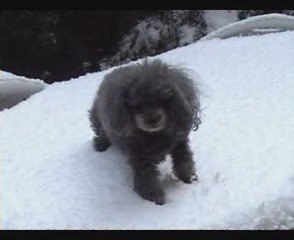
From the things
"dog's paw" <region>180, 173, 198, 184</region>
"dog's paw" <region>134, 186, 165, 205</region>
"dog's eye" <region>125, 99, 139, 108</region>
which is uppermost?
"dog's eye" <region>125, 99, 139, 108</region>

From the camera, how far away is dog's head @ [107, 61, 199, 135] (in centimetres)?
263

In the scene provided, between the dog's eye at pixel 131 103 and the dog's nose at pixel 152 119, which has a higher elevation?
the dog's eye at pixel 131 103

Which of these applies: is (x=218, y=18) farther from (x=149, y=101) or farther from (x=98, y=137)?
(x=149, y=101)

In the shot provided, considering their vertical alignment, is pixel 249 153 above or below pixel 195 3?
above

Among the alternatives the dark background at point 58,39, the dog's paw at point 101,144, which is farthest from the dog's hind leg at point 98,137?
the dark background at point 58,39

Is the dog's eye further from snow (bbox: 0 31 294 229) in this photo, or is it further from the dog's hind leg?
the dog's hind leg

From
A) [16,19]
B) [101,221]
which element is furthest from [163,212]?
[16,19]

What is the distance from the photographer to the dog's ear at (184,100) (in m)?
2.73

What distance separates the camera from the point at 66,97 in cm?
464

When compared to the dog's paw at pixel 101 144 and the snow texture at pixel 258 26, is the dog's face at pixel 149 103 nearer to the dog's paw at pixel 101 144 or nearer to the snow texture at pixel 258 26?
the dog's paw at pixel 101 144

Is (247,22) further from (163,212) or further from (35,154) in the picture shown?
(163,212)

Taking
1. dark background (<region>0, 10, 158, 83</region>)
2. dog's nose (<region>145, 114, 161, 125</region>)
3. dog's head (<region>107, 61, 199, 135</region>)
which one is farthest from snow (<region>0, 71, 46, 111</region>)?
dog's nose (<region>145, 114, 161, 125</region>)

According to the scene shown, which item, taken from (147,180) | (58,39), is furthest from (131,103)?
(58,39)
